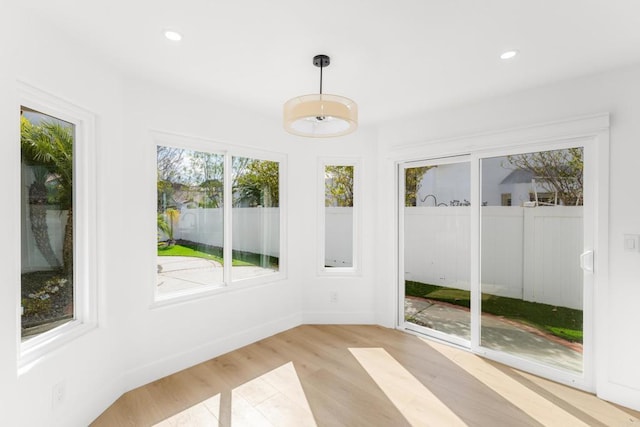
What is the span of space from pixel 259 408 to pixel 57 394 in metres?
1.28

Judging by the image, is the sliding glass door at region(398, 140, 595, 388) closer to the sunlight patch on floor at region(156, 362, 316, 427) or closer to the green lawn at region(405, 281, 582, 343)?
the green lawn at region(405, 281, 582, 343)

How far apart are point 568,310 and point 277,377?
8.68 feet

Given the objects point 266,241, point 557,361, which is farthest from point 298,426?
point 557,361

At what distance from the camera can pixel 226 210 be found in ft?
10.6

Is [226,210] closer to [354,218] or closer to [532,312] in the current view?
[354,218]

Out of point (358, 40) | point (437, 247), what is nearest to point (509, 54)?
point (358, 40)

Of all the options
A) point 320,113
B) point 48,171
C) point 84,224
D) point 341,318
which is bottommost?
point 341,318

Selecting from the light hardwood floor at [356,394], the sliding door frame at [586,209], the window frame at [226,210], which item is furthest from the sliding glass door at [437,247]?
the window frame at [226,210]

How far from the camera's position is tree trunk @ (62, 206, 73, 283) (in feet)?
6.90

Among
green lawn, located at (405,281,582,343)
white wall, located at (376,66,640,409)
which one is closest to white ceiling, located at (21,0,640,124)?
white wall, located at (376,66,640,409)

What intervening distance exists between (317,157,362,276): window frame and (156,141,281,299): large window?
0.56 meters

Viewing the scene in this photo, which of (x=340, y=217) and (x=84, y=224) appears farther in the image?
(x=340, y=217)

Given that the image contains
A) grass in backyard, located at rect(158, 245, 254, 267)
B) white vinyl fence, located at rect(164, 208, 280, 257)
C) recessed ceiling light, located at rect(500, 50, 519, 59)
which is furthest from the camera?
white vinyl fence, located at rect(164, 208, 280, 257)

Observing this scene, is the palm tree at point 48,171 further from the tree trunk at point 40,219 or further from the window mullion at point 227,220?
the window mullion at point 227,220
